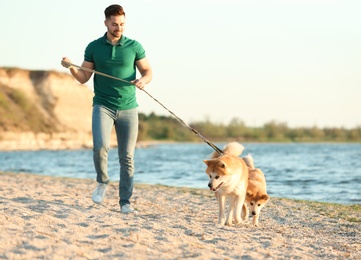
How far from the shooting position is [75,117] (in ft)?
258

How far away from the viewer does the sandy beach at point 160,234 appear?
484 cm

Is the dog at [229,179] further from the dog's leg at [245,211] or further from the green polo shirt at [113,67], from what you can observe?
the green polo shirt at [113,67]

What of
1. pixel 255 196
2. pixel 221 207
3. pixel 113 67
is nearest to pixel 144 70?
pixel 113 67

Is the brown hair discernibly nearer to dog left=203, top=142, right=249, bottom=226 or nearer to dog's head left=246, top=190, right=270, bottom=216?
dog left=203, top=142, right=249, bottom=226

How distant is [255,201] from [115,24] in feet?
8.92

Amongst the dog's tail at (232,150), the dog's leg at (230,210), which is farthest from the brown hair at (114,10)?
the dog's leg at (230,210)

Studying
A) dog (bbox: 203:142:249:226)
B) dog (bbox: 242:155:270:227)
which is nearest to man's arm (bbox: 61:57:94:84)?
dog (bbox: 203:142:249:226)

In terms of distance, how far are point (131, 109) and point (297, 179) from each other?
1292 cm

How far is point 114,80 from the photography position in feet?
22.0

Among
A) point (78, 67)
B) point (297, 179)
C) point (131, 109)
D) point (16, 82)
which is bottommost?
point (297, 179)

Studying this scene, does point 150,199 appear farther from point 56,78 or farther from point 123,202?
point 56,78

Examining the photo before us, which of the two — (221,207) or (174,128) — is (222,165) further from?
(174,128)

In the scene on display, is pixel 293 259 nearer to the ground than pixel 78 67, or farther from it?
nearer to the ground

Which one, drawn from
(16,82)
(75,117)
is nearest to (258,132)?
(75,117)
